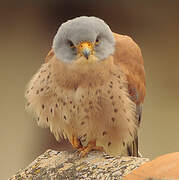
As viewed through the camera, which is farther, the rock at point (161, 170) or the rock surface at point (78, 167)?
the rock surface at point (78, 167)

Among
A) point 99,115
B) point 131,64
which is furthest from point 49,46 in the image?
point 99,115

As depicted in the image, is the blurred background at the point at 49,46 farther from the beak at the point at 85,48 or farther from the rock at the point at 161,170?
the rock at the point at 161,170

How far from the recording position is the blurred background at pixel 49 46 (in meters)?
4.33

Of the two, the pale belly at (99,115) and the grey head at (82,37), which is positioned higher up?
the grey head at (82,37)

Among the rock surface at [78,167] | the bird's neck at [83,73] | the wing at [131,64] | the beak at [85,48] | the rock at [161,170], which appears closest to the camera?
the rock at [161,170]

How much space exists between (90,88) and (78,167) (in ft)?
1.28

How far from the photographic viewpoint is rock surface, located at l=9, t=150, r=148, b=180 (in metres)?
2.18

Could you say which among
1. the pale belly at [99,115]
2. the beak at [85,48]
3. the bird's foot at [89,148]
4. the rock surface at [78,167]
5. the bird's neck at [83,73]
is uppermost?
the beak at [85,48]

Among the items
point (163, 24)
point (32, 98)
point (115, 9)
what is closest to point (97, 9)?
point (115, 9)

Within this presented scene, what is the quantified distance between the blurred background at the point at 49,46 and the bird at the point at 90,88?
151cm

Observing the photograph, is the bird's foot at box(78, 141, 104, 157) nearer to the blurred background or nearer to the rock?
the rock

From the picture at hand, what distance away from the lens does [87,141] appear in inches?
110

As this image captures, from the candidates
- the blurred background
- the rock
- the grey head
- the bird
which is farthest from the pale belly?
the blurred background

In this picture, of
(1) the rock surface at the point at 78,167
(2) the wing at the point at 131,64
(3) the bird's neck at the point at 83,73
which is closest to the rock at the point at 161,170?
(1) the rock surface at the point at 78,167
